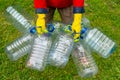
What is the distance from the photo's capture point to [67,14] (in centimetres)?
373

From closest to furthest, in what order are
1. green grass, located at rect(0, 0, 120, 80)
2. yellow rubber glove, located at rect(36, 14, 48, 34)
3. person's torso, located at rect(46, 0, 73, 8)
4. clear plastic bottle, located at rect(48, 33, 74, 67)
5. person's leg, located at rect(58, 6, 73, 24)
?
clear plastic bottle, located at rect(48, 33, 74, 67) < yellow rubber glove, located at rect(36, 14, 48, 34) < person's torso, located at rect(46, 0, 73, 8) < person's leg, located at rect(58, 6, 73, 24) < green grass, located at rect(0, 0, 120, 80)

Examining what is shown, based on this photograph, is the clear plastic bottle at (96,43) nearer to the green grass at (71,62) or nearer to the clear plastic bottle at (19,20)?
the clear plastic bottle at (19,20)

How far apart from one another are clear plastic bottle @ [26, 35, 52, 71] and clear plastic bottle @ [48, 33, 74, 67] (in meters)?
0.06

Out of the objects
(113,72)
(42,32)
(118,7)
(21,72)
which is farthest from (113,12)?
(42,32)

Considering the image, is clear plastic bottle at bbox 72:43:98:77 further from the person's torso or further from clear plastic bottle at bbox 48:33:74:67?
the person's torso

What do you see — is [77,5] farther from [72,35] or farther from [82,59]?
[82,59]

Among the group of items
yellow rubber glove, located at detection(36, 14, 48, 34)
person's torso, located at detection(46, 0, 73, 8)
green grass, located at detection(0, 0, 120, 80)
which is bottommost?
green grass, located at detection(0, 0, 120, 80)

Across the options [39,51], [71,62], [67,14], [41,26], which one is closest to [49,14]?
[67,14]

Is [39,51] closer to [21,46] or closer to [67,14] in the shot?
[21,46]

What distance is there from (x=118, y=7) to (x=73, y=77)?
202 centimetres

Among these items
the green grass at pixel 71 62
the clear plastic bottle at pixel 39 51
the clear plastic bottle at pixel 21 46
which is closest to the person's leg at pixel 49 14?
the clear plastic bottle at pixel 21 46

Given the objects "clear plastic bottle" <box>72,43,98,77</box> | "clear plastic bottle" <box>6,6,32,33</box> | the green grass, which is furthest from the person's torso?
the green grass

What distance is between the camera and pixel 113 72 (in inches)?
165

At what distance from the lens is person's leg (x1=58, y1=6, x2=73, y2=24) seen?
3.68 meters
